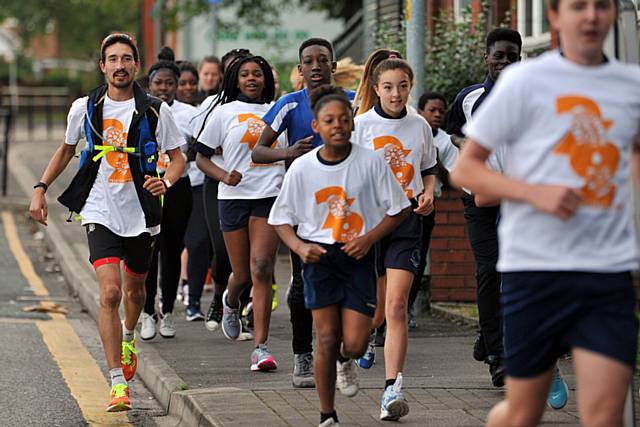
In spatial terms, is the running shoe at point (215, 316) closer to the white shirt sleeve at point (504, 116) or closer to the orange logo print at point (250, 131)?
the orange logo print at point (250, 131)

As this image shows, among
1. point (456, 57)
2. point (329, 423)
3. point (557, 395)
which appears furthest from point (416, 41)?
point (329, 423)

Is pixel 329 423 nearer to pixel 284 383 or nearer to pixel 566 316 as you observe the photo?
pixel 284 383

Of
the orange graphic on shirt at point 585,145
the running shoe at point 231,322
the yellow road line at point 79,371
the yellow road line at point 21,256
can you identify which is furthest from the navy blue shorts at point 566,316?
the yellow road line at point 21,256

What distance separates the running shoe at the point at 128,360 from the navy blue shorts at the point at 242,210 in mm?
1220

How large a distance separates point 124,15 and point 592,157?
35623 mm

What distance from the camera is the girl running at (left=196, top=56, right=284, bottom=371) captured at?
9023 mm

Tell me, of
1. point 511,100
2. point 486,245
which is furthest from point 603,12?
point 486,245

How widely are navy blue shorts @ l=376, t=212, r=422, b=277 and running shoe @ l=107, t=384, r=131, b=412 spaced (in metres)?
1.59

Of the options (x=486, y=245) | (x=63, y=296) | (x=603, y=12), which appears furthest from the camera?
(x=63, y=296)

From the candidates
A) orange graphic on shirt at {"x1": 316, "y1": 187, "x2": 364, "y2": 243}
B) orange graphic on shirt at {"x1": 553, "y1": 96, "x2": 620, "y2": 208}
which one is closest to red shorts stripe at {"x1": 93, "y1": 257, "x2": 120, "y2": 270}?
orange graphic on shirt at {"x1": 316, "y1": 187, "x2": 364, "y2": 243}

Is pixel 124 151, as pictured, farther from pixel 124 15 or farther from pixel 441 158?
pixel 124 15

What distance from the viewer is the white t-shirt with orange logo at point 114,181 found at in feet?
26.3

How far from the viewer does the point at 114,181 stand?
8.09 meters

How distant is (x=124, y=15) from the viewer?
129 ft
